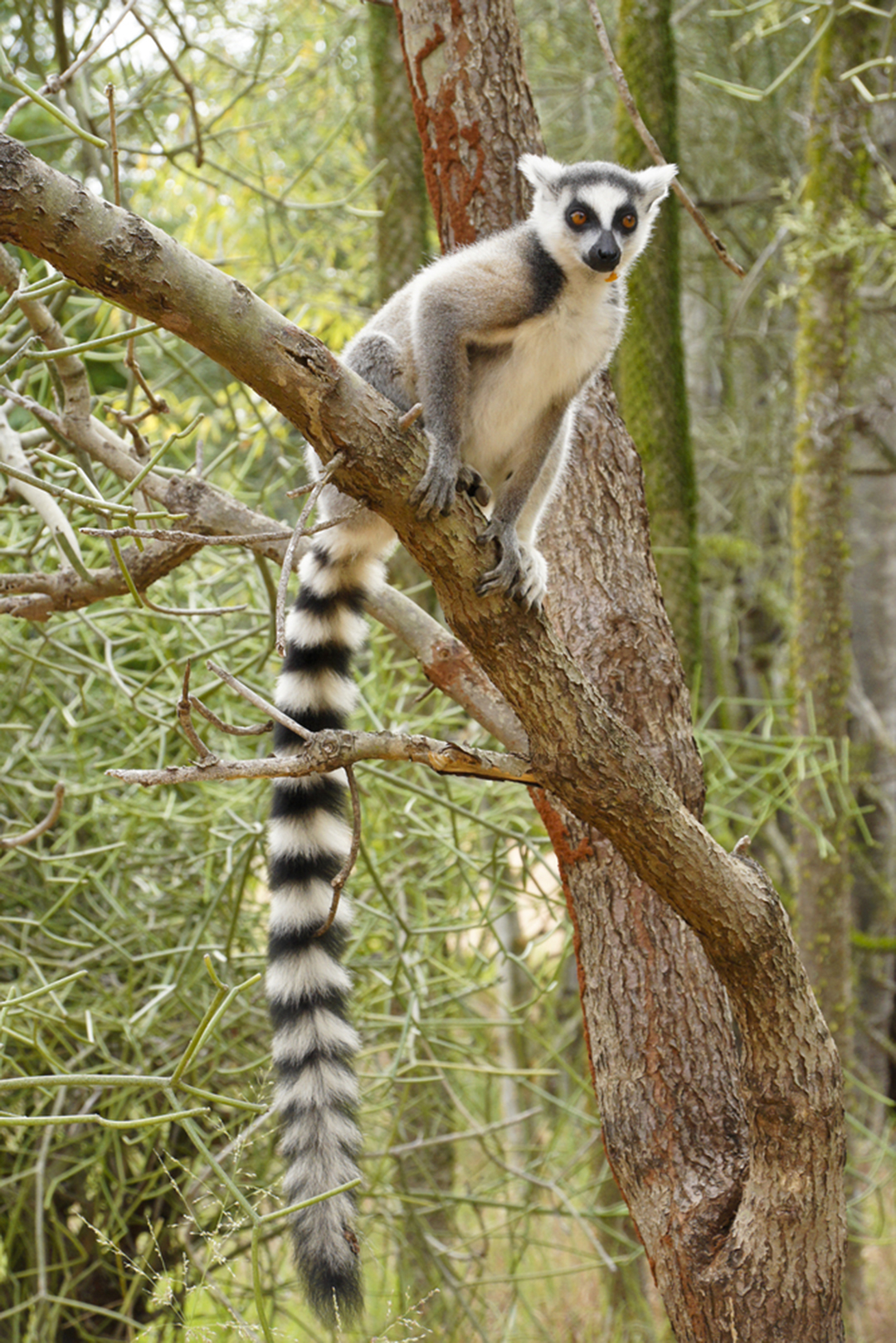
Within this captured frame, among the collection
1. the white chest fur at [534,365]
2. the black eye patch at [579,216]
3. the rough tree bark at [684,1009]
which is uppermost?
the black eye patch at [579,216]

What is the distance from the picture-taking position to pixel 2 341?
99.9 inches

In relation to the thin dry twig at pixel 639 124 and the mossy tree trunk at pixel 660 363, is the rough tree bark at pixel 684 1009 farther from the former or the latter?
the mossy tree trunk at pixel 660 363

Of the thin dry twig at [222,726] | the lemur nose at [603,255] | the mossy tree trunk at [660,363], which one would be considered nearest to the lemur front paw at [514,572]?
the thin dry twig at [222,726]

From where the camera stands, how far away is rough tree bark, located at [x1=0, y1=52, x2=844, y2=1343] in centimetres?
165

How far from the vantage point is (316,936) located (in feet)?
6.62

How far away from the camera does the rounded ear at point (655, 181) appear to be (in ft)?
8.15

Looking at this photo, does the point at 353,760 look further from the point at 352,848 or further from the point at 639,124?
the point at 639,124

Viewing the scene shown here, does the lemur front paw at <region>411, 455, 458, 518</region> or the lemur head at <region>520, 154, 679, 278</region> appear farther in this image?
the lemur head at <region>520, 154, 679, 278</region>

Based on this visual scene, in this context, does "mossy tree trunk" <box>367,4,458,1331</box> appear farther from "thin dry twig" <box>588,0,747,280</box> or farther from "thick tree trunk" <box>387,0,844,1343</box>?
"thin dry twig" <box>588,0,747,280</box>

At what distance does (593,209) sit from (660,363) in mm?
1584

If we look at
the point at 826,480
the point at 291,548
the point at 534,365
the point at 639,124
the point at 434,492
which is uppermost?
the point at 826,480

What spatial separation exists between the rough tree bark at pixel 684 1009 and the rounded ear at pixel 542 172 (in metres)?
1.07

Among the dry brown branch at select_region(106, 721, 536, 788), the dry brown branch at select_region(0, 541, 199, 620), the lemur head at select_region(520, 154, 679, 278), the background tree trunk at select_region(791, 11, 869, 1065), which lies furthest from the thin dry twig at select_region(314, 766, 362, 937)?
the background tree trunk at select_region(791, 11, 869, 1065)

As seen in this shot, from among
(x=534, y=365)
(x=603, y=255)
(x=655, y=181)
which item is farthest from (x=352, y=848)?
(x=655, y=181)
